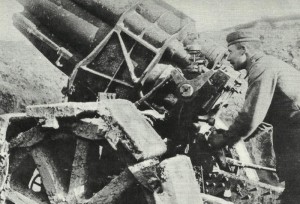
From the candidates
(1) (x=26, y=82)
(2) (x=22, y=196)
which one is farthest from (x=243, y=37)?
(1) (x=26, y=82)

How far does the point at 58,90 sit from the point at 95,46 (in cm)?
376

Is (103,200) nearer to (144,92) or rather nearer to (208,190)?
(144,92)

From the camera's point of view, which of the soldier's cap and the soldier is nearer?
the soldier

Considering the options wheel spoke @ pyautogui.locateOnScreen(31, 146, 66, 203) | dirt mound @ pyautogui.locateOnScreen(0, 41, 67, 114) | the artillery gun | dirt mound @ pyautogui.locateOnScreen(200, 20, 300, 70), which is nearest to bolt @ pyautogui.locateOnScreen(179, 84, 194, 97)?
the artillery gun

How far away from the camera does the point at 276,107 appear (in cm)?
348

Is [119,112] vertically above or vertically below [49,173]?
above

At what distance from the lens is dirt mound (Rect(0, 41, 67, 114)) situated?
229 inches

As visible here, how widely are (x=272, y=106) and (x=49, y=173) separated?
221 cm

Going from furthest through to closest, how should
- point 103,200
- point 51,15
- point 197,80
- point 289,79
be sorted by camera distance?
point 51,15, point 289,79, point 197,80, point 103,200

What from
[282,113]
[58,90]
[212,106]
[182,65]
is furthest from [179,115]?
[58,90]

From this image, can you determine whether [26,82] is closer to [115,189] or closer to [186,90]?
[186,90]

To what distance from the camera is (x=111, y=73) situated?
351cm

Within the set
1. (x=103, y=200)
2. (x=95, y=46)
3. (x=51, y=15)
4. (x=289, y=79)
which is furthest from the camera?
(x=51, y=15)

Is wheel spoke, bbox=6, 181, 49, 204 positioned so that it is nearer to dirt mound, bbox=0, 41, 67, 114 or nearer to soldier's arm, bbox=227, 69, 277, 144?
soldier's arm, bbox=227, 69, 277, 144
